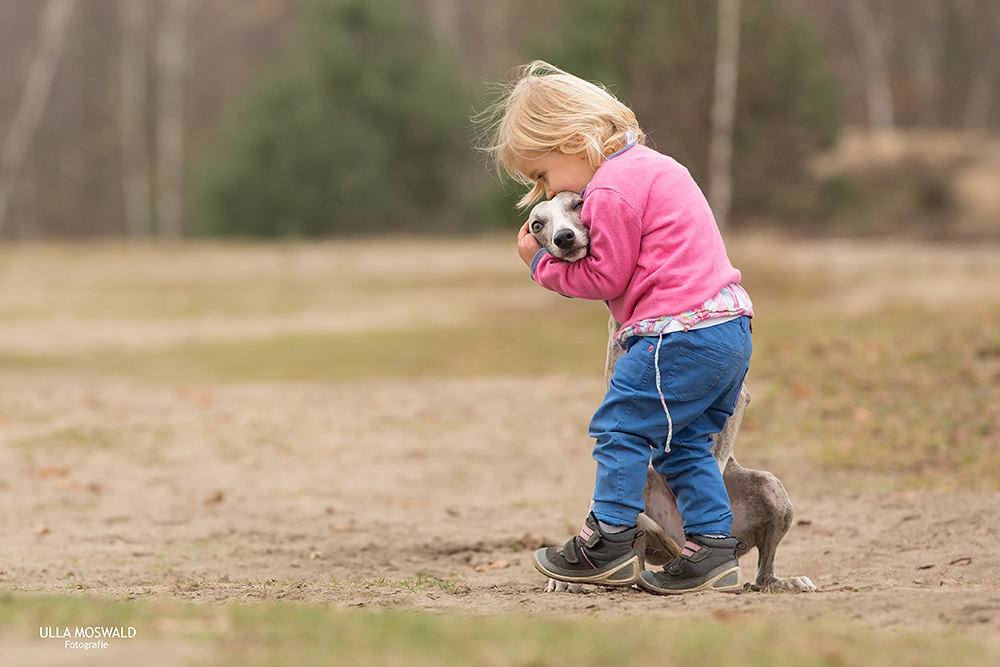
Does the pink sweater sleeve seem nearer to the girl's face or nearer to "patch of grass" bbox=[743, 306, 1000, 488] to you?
the girl's face

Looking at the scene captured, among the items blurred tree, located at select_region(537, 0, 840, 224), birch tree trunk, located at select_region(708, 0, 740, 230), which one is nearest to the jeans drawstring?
blurred tree, located at select_region(537, 0, 840, 224)

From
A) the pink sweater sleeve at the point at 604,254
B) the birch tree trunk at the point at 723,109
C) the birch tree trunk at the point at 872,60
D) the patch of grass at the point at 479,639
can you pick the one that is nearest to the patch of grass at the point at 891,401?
the pink sweater sleeve at the point at 604,254

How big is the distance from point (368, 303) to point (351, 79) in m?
14.7

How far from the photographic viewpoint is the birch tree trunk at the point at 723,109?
1798cm

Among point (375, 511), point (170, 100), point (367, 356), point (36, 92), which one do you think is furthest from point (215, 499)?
point (36, 92)

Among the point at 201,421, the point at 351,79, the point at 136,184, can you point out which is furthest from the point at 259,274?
the point at 136,184

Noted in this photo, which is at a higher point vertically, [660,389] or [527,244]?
[527,244]

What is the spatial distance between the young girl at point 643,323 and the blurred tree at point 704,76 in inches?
449

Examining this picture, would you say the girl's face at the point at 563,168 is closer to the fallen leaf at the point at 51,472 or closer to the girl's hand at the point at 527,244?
the girl's hand at the point at 527,244

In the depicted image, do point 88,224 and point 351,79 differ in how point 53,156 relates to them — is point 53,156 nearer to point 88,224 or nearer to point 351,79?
point 88,224

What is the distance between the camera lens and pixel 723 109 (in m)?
18.1

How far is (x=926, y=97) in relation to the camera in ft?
125

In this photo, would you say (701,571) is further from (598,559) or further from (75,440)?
(75,440)

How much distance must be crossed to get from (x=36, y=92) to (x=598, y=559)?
119ft
